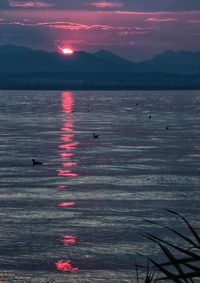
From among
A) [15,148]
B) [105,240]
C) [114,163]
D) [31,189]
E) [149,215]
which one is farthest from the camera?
[15,148]

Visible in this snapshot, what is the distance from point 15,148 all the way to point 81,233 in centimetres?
2929

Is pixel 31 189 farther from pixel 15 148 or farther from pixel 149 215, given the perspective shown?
pixel 15 148

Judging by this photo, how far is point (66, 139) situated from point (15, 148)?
35.0ft

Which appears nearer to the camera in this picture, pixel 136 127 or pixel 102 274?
pixel 102 274

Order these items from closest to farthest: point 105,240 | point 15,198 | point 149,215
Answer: point 105,240, point 149,215, point 15,198

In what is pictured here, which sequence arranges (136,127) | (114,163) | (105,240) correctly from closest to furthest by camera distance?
1. (105,240)
2. (114,163)
3. (136,127)

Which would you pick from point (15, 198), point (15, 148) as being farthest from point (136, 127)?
point (15, 198)

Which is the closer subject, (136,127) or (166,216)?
(166,216)

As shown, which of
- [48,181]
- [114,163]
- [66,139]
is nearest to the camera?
[48,181]

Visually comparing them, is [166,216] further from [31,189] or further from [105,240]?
[31,189]

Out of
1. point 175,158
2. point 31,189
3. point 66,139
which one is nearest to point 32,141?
point 66,139

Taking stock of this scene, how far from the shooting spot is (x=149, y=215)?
76.6 feet

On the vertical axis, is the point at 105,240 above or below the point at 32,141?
above

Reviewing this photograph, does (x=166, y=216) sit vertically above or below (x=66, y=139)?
above
